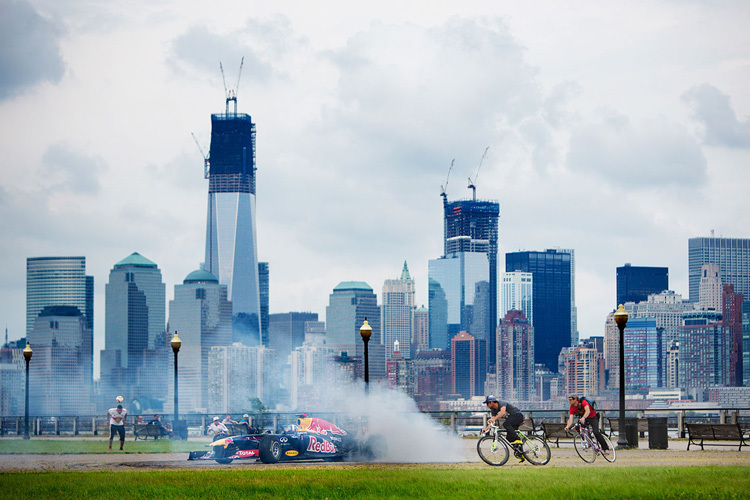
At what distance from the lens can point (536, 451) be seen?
2927 centimetres

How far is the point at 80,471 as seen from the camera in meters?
28.9

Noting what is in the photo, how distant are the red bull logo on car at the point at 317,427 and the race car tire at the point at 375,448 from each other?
0.89m

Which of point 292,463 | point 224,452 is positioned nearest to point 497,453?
point 292,463

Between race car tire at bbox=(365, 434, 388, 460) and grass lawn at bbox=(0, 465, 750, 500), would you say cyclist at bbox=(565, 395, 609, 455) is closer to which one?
grass lawn at bbox=(0, 465, 750, 500)

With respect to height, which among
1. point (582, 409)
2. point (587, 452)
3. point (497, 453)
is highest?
point (582, 409)

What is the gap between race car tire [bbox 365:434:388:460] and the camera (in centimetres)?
3238

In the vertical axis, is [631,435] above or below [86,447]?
above

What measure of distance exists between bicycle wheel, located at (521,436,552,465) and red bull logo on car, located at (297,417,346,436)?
600 centimetres

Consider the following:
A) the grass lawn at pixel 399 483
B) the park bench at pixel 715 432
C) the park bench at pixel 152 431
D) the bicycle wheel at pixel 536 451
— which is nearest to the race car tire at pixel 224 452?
the grass lawn at pixel 399 483

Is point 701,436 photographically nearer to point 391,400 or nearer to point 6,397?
point 391,400

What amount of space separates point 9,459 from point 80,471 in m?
7.07

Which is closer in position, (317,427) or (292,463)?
(292,463)

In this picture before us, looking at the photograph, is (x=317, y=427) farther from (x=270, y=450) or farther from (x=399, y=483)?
(x=399, y=483)

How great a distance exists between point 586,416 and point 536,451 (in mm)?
2087
